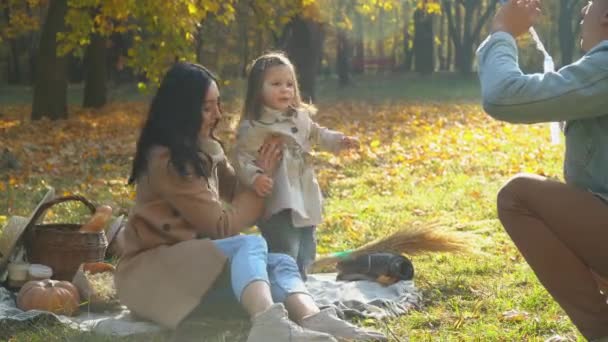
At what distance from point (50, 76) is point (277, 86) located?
13.0 metres

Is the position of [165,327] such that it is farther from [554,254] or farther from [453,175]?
[453,175]

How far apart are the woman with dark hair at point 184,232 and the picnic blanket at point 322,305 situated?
0.42ft

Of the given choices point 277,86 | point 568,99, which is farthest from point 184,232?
point 568,99

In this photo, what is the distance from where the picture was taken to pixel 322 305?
15.8ft

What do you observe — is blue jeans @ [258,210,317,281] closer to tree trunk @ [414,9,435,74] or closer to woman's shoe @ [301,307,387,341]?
woman's shoe @ [301,307,387,341]

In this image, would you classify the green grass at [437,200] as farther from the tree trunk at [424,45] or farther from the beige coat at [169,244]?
the tree trunk at [424,45]

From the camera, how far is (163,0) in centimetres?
1305

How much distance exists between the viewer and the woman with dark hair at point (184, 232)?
446cm

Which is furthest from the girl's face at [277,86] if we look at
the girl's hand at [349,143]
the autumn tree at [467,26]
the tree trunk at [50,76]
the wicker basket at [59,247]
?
the autumn tree at [467,26]

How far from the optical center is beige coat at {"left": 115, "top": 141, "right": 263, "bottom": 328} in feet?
14.7

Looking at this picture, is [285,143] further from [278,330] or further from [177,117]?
[278,330]

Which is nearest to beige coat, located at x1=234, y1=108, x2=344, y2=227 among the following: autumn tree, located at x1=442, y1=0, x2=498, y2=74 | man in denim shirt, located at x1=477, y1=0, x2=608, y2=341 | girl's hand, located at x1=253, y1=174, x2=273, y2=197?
girl's hand, located at x1=253, y1=174, x2=273, y2=197

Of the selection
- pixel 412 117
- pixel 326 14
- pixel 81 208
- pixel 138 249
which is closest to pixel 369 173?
pixel 81 208

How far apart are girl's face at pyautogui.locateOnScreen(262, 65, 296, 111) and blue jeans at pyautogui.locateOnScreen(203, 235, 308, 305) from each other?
40.3 inches
